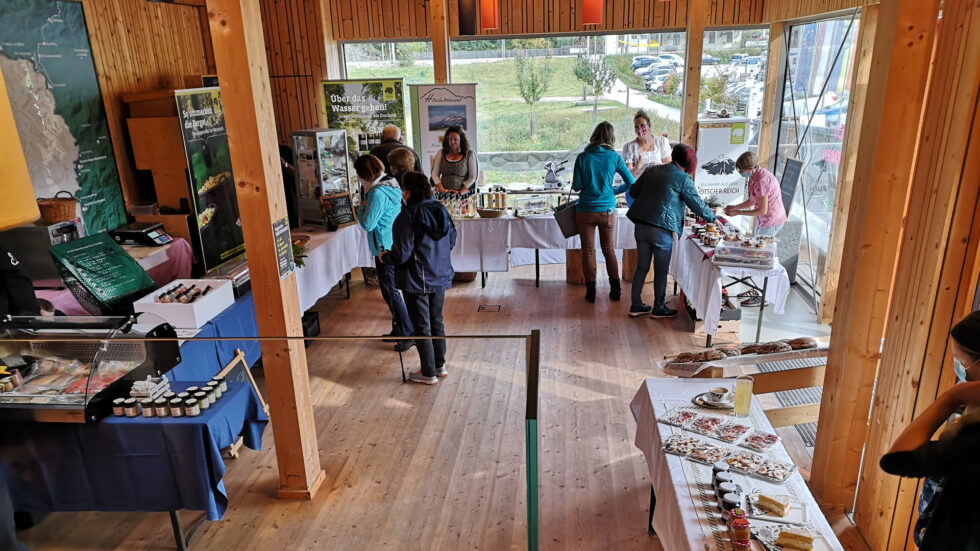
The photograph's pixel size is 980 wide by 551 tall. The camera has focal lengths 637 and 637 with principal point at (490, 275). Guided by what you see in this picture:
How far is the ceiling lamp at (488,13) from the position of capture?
4.97 m

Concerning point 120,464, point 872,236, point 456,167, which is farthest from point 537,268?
point 120,464

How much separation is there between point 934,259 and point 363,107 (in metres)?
6.37

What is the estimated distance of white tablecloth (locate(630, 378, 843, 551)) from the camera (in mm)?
2205

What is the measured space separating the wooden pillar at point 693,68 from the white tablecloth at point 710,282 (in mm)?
1880

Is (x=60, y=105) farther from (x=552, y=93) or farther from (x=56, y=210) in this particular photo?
(x=552, y=93)

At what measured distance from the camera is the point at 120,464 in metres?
3.07

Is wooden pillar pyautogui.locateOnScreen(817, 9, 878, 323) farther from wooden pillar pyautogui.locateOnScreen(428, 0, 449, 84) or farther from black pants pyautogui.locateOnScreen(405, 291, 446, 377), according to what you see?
wooden pillar pyautogui.locateOnScreen(428, 0, 449, 84)

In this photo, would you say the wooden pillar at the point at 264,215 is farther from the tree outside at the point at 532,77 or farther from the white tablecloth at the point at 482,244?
the tree outside at the point at 532,77

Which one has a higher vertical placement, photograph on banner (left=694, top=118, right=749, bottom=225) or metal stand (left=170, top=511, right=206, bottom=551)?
photograph on banner (left=694, top=118, right=749, bottom=225)

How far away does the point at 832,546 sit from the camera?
6.94 ft

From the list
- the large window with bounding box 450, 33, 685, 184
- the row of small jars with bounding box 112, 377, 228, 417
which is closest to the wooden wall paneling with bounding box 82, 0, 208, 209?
the large window with bounding box 450, 33, 685, 184

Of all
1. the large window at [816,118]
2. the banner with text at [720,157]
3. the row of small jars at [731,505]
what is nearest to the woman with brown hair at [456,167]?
the banner with text at [720,157]

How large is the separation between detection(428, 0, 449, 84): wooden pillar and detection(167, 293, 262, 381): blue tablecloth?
4182 mm

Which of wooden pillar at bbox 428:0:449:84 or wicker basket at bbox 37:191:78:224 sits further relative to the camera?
wooden pillar at bbox 428:0:449:84
